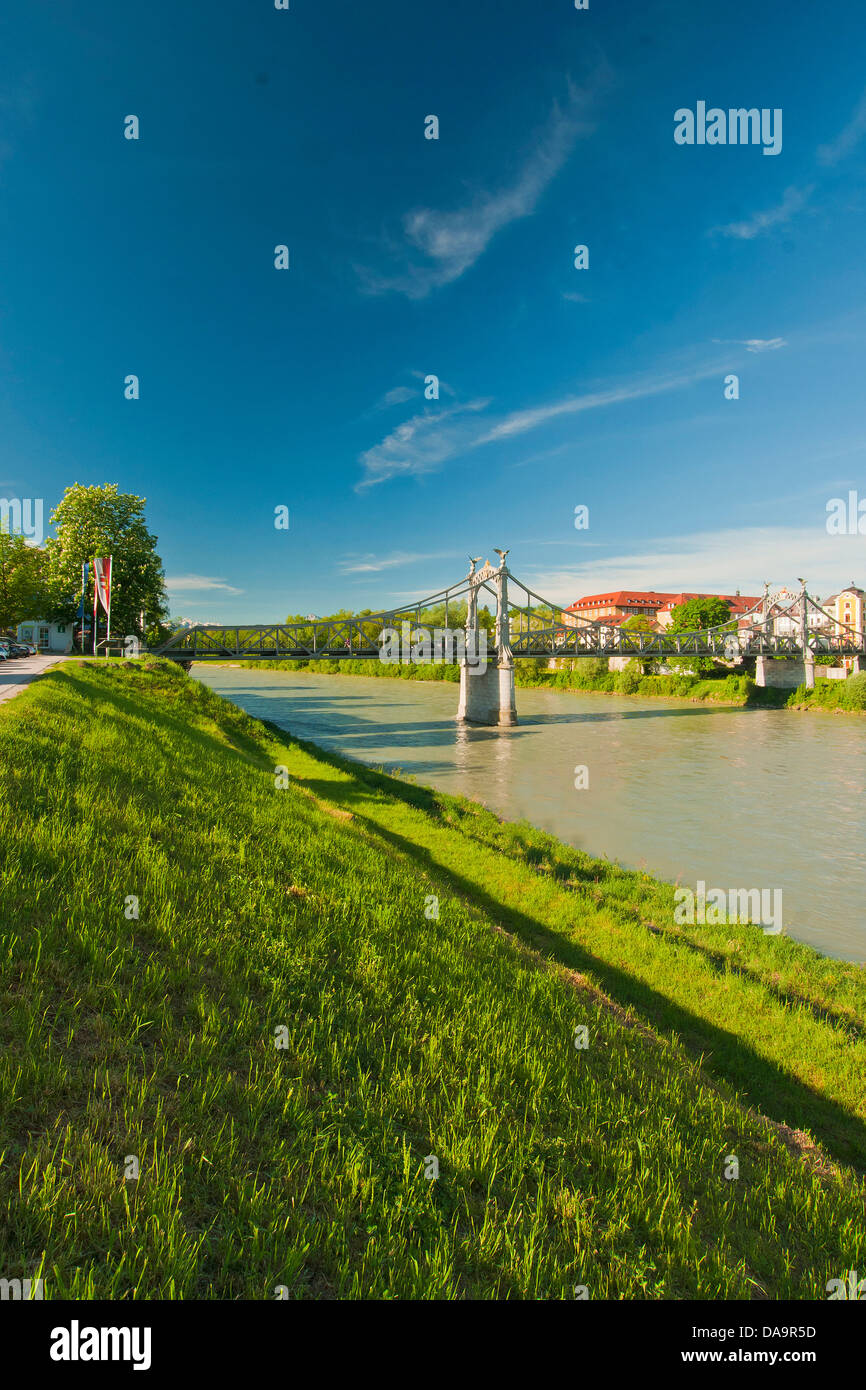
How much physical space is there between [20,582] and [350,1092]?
5574 cm

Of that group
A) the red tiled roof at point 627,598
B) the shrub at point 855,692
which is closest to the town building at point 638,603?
the red tiled roof at point 627,598

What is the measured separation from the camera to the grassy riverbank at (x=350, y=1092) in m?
2.88

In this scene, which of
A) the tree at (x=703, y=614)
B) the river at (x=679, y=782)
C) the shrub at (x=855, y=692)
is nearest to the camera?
the river at (x=679, y=782)

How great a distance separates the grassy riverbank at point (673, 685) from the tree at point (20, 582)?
76.4 meters

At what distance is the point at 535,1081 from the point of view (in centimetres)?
465

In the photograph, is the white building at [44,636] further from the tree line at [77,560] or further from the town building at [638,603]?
the town building at [638,603]

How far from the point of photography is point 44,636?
225 feet

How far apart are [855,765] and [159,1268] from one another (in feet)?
151

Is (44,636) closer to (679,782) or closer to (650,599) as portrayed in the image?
(679,782)
